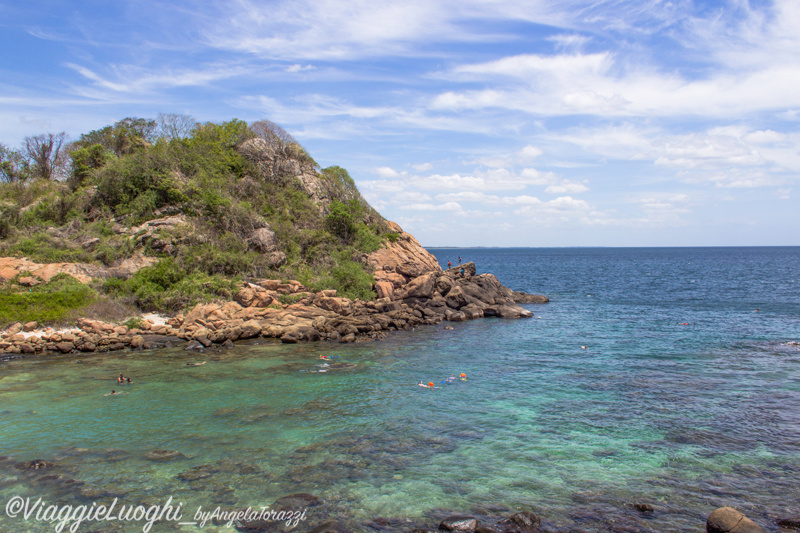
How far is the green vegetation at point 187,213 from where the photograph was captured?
3428 cm

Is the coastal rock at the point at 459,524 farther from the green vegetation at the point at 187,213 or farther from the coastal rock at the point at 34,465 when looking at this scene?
the green vegetation at the point at 187,213

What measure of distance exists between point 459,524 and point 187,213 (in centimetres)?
3811

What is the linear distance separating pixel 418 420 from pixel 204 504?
24.6ft

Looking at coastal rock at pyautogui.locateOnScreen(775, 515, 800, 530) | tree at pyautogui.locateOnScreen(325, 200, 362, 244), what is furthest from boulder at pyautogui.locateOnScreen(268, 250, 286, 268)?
coastal rock at pyautogui.locateOnScreen(775, 515, 800, 530)

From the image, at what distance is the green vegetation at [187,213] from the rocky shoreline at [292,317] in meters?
2.21

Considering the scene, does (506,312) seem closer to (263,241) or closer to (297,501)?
(263,241)

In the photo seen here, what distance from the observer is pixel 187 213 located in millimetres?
40812

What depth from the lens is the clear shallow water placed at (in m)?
11.2

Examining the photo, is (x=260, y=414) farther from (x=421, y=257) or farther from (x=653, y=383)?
(x=421, y=257)

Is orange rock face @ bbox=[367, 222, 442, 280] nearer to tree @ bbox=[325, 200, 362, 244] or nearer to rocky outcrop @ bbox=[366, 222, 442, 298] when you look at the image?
rocky outcrop @ bbox=[366, 222, 442, 298]

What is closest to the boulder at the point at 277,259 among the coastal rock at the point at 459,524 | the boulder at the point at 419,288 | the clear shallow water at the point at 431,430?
the boulder at the point at 419,288

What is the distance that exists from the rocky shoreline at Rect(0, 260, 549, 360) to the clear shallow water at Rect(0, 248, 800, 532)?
6.99 feet

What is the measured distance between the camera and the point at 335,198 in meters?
Answer: 52.8

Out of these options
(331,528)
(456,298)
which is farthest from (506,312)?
(331,528)
